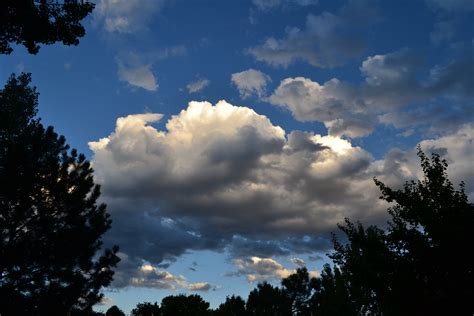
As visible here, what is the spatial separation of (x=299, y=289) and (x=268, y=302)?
13.7 metres

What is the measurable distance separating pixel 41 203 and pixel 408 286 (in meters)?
16.1

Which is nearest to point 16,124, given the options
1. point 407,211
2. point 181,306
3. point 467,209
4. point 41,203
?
point 41,203

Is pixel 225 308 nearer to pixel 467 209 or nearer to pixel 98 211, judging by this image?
pixel 98 211

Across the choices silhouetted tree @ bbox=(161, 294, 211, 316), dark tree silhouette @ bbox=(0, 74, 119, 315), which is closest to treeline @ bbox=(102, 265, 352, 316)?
silhouetted tree @ bbox=(161, 294, 211, 316)

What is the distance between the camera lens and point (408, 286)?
11.7 meters

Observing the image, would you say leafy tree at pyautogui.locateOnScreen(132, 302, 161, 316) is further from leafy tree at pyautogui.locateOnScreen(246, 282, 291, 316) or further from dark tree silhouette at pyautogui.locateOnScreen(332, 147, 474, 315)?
dark tree silhouette at pyautogui.locateOnScreen(332, 147, 474, 315)

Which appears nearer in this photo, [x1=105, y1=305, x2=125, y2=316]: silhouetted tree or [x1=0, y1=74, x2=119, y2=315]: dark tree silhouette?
[x1=0, y1=74, x2=119, y2=315]: dark tree silhouette

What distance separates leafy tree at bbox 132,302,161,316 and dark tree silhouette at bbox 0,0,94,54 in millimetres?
58929

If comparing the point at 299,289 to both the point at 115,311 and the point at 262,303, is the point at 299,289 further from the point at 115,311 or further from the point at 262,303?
the point at 115,311

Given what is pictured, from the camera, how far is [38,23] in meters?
10.6

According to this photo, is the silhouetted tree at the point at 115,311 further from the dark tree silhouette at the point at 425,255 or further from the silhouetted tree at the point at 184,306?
the dark tree silhouette at the point at 425,255

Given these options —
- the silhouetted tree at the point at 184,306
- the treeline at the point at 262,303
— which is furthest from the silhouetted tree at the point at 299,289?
the silhouetted tree at the point at 184,306

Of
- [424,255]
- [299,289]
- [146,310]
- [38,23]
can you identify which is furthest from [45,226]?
[299,289]

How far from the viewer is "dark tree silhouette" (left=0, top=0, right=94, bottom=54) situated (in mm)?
10422
